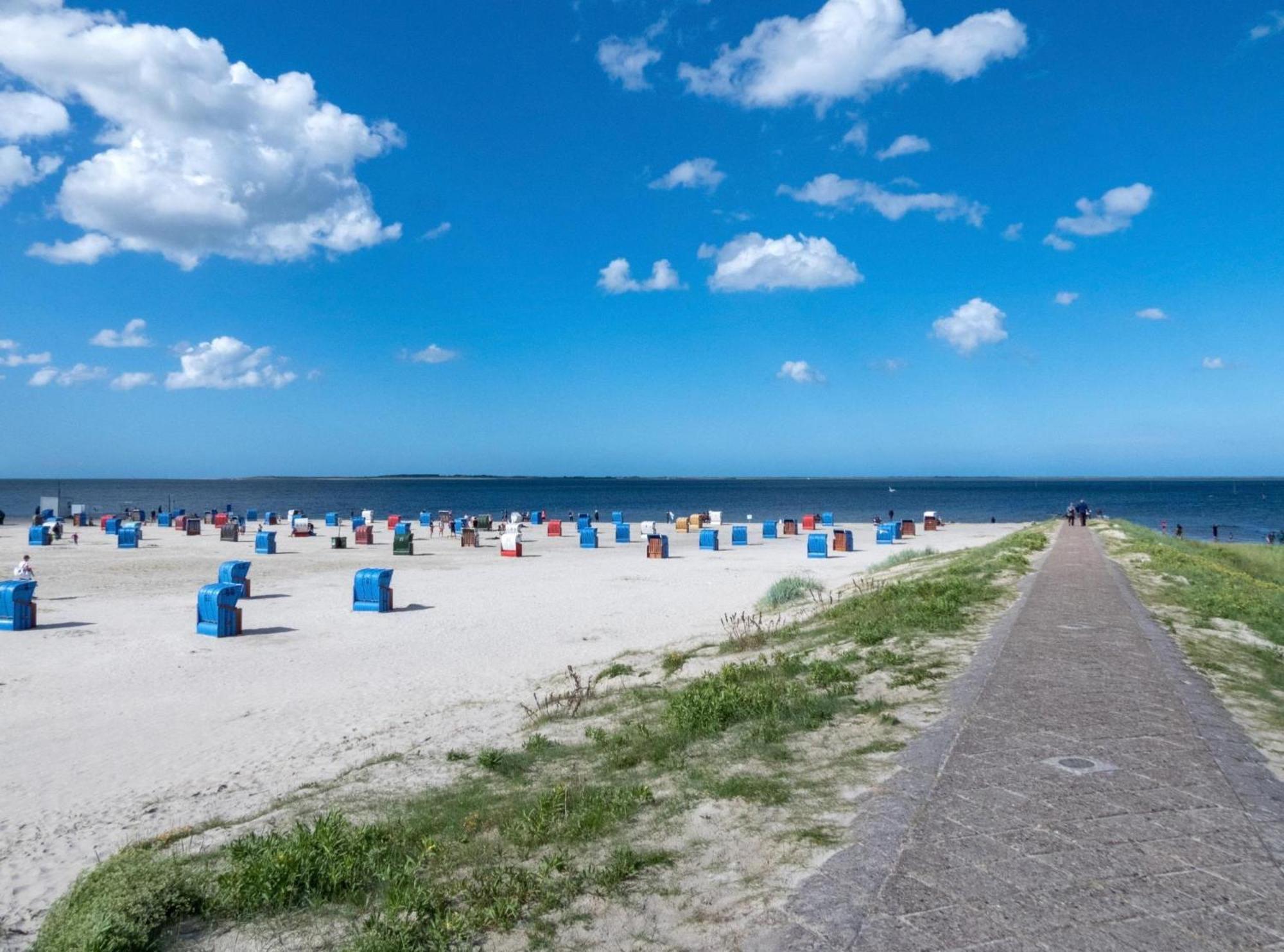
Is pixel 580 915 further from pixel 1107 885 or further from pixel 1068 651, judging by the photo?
pixel 1068 651

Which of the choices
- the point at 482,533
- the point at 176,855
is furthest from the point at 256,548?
the point at 176,855

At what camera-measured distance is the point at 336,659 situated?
13062mm

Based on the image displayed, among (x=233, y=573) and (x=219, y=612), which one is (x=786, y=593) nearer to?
(x=219, y=612)

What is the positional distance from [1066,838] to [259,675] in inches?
442

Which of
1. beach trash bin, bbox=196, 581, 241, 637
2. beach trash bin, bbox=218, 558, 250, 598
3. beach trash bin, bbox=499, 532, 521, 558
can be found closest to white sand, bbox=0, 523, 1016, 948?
beach trash bin, bbox=196, 581, 241, 637

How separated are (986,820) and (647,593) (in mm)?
16585

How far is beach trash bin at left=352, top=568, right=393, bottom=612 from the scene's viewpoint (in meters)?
17.8

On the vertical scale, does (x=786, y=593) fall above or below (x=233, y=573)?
below

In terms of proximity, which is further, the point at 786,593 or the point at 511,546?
the point at 511,546

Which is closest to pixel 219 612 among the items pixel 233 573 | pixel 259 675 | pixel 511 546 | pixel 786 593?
pixel 259 675

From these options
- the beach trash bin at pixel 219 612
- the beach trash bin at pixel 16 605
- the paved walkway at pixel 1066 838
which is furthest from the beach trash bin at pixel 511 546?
the paved walkway at pixel 1066 838

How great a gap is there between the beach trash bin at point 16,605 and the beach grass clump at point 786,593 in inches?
569

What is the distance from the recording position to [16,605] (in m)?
15.5

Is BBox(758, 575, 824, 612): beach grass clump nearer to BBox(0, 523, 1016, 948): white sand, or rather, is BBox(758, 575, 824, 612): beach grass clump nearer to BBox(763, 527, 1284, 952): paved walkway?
BBox(0, 523, 1016, 948): white sand
